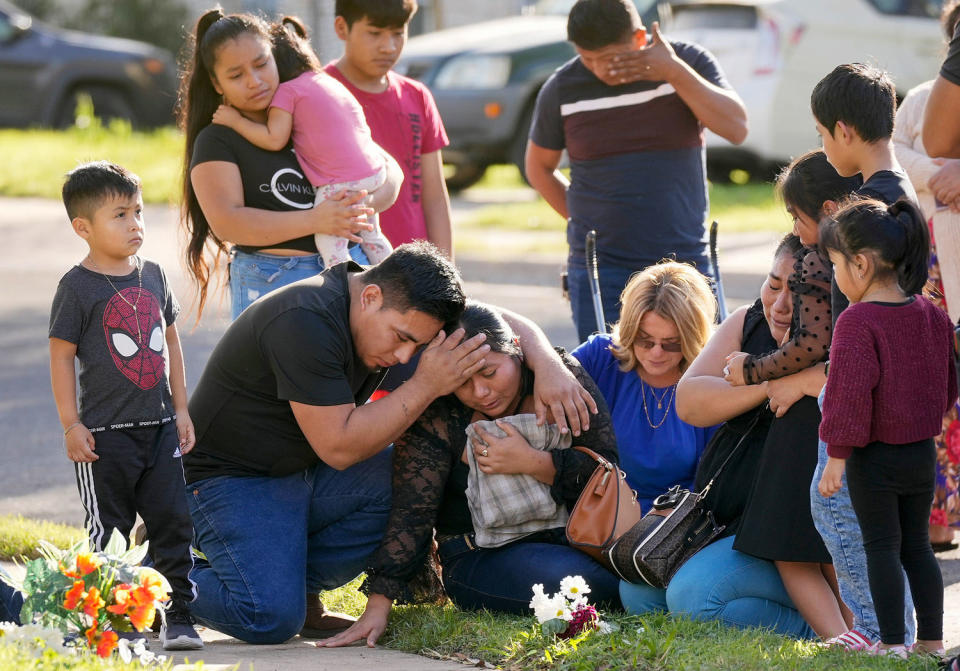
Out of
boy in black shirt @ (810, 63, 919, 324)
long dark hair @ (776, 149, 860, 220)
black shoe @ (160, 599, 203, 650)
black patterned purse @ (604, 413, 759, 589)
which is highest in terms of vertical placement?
boy in black shirt @ (810, 63, 919, 324)

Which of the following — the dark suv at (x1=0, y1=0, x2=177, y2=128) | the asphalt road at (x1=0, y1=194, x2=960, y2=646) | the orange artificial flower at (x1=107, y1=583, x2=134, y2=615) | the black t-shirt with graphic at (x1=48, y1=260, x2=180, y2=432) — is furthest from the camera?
the dark suv at (x1=0, y1=0, x2=177, y2=128)

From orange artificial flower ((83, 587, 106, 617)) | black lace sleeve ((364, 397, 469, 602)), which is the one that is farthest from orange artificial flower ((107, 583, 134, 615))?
black lace sleeve ((364, 397, 469, 602))

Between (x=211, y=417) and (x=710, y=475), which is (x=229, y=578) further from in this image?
(x=710, y=475)

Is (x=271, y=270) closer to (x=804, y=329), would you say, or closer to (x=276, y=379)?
(x=276, y=379)

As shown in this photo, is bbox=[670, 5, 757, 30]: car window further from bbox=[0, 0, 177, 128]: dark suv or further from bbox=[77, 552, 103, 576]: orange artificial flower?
bbox=[77, 552, 103, 576]: orange artificial flower

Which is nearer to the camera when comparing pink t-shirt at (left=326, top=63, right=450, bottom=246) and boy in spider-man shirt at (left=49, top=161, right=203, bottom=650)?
boy in spider-man shirt at (left=49, top=161, right=203, bottom=650)

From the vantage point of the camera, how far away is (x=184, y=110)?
507cm

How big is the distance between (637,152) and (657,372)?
4.09ft

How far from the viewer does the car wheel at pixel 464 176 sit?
540 inches

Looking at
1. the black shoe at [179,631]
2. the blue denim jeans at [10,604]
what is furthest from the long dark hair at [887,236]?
the blue denim jeans at [10,604]

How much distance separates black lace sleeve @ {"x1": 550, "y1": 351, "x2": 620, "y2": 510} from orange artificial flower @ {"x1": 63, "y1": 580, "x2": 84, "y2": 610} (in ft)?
5.11

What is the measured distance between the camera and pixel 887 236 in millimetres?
3594

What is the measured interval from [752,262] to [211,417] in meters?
6.39

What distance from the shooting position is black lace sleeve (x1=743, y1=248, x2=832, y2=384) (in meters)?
3.98
